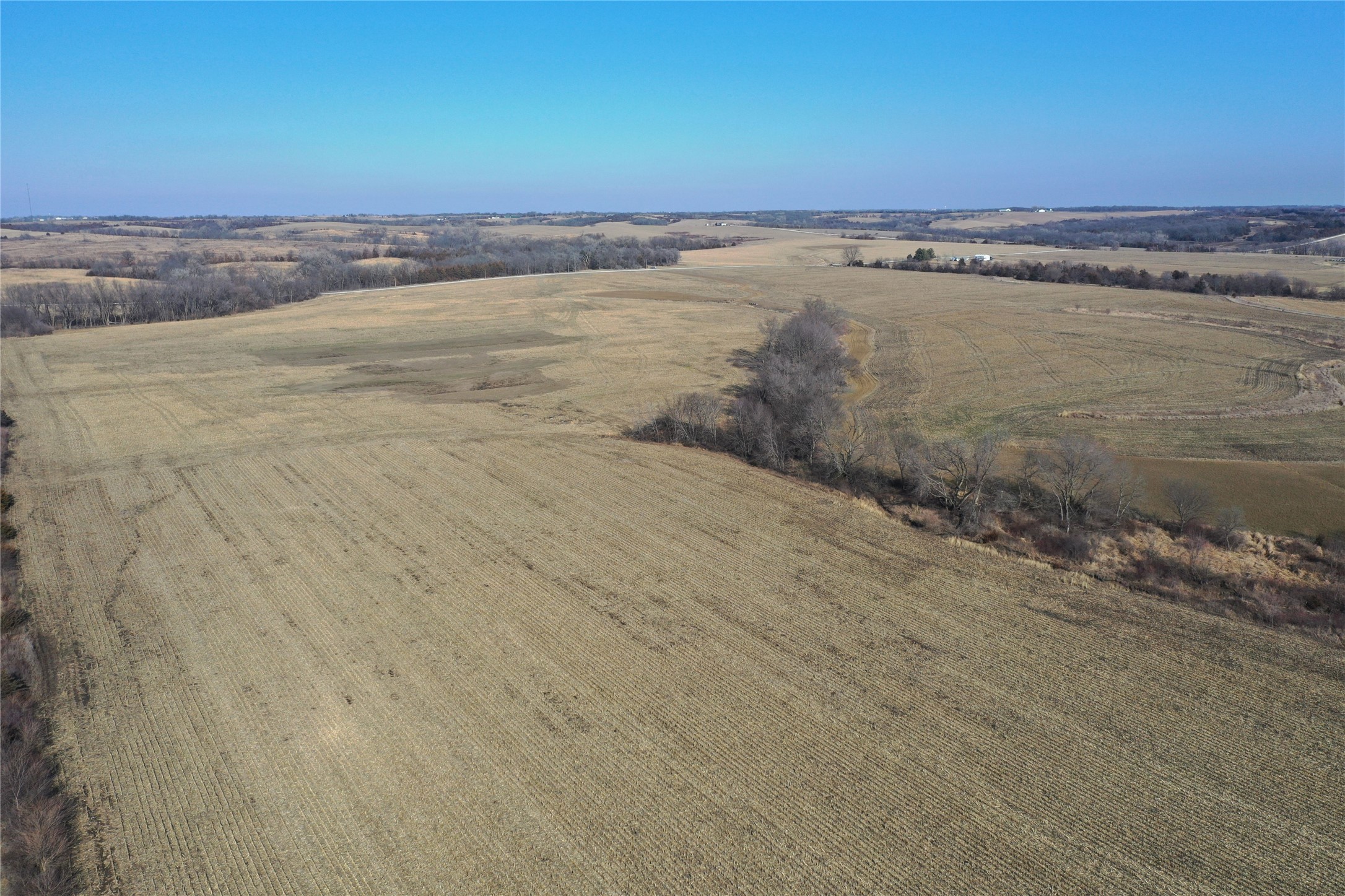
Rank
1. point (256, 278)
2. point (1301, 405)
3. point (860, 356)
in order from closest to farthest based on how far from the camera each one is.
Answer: point (1301, 405), point (860, 356), point (256, 278)

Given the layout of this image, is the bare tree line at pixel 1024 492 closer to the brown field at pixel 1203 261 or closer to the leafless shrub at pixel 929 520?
the leafless shrub at pixel 929 520

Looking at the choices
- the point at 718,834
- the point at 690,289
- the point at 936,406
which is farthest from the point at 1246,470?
the point at 690,289

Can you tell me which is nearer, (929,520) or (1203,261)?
(929,520)

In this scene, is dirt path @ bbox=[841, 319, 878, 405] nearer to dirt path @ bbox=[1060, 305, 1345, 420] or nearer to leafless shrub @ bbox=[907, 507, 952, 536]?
dirt path @ bbox=[1060, 305, 1345, 420]

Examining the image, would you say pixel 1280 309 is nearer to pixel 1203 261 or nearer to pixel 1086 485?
pixel 1203 261

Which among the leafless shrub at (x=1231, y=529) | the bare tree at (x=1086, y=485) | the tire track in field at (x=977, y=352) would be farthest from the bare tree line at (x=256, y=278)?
the leafless shrub at (x=1231, y=529)

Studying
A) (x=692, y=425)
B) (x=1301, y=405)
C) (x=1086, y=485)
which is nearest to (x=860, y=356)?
(x=692, y=425)

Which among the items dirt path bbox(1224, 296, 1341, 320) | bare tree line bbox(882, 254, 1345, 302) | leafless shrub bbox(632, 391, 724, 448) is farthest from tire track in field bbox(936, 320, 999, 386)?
bare tree line bbox(882, 254, 1345, 302)
